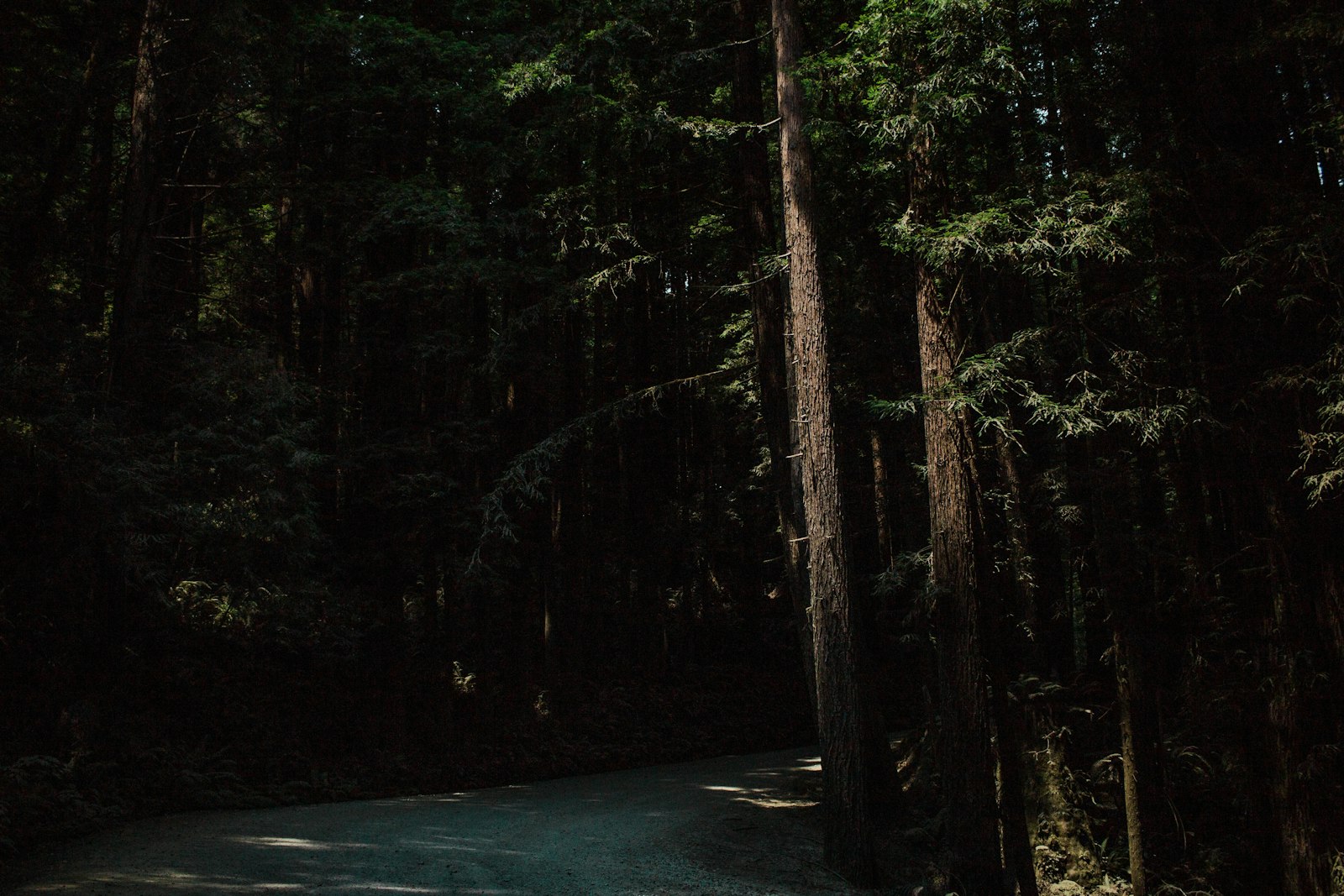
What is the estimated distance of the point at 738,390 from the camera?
20.3m

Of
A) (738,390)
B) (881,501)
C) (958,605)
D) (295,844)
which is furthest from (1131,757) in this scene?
(738,390)

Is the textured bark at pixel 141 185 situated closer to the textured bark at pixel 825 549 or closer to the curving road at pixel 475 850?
the curving road at pixel 475 850

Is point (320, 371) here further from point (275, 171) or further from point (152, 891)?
point (152, 891)

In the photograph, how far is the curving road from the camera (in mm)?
7930

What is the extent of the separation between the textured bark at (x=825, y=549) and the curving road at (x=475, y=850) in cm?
71

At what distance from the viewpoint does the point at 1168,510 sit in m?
22.0

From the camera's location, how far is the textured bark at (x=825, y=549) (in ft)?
32.9

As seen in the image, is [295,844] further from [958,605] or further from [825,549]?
[958,605]

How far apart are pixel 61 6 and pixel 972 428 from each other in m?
14.7

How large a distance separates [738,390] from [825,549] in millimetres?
10251

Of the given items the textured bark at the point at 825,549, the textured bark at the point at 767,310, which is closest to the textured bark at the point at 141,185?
the textured bark at the point at 767,310

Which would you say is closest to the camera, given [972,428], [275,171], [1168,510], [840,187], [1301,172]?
[1301,172]

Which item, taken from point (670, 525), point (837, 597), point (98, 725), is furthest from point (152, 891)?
point (670, 525)

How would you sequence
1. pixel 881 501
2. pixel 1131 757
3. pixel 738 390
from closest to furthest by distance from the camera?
pixel 1131 757
pixel 881 501
pixel 738 390
